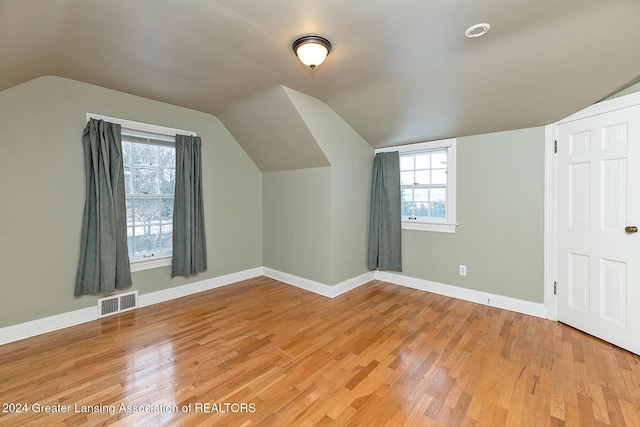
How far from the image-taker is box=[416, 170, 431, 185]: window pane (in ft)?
12.5

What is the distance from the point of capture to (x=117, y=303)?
3.05 m

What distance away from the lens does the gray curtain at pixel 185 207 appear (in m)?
3.50

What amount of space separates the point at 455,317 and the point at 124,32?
12.7 ft

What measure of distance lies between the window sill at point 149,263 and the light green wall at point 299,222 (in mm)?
1512

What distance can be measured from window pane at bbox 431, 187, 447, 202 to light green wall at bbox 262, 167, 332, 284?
144 centimetres

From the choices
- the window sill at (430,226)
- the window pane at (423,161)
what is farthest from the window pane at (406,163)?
the window sill at (430,226)

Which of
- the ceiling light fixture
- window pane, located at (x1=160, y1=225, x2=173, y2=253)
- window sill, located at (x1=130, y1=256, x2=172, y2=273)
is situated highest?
the ceiling light fixture

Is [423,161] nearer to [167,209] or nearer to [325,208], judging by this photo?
[325,208]

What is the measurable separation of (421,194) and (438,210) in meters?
0.33

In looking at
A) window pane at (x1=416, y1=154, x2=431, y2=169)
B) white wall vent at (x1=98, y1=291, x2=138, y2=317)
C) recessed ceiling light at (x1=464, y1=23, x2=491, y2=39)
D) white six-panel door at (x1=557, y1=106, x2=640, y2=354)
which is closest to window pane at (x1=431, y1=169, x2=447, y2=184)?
window pane at (x1=416, y1=154, x2=431, y2=169)

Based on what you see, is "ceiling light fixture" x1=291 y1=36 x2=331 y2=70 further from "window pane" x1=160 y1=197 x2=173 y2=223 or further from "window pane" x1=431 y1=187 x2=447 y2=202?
"window pane" x1=160 y1=197 x2=173 y2=223

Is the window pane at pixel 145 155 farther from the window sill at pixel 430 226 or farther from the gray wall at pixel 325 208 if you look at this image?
the window sill at pixel 430 226

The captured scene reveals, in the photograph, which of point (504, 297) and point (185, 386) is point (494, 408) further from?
point (185, 386)

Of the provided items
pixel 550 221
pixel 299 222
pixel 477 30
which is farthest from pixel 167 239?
pixel 550 221
